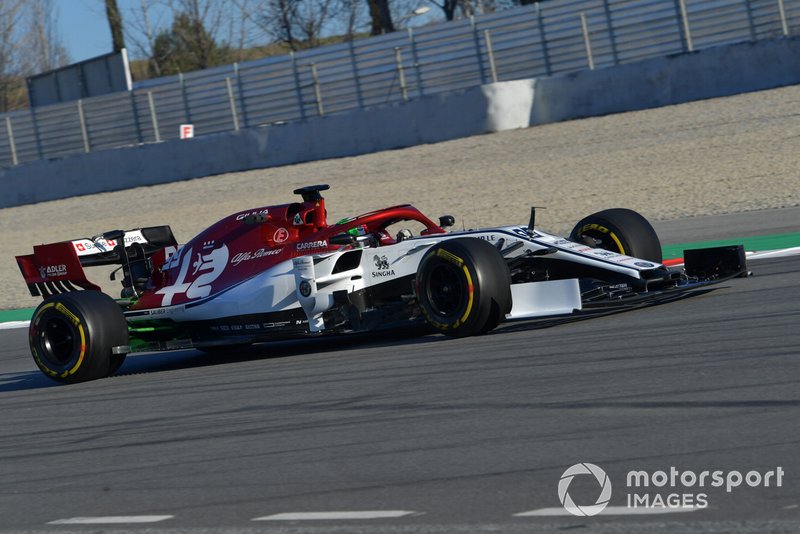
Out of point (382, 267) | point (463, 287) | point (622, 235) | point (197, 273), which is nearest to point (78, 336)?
point (197, 273)

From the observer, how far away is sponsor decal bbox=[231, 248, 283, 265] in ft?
31.2

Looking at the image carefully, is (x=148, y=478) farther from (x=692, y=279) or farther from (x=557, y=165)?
(x=557, y=165)

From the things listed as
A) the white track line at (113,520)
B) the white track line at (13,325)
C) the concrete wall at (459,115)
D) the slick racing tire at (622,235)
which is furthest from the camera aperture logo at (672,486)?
the concrete wall at (459,115)

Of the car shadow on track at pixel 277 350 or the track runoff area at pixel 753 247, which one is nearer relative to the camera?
the car shadow on track at pixel 277 350

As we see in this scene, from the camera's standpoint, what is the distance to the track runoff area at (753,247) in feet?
37.1

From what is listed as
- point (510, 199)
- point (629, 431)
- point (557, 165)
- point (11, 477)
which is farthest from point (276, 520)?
point (557, 165)

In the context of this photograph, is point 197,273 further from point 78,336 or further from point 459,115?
point 459,115

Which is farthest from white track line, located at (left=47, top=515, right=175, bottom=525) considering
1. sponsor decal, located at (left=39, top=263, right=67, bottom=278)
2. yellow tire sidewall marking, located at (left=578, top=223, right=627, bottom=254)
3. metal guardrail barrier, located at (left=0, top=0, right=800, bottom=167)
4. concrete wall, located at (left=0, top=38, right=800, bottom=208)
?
metal guardrail barrier, located at (left=0, top=0, right=800, bottom=167)

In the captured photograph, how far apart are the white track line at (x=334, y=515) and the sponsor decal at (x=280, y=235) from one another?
4.93 metres

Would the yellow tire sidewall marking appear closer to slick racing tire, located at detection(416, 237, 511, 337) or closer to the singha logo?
slick racing tire, located at detection(416, 237, 511, 337)

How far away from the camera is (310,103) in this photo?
3095 cm

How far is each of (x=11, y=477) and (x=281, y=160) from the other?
2110cm

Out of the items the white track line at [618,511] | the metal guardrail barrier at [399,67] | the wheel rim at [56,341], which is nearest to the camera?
the white track line at [618,511]

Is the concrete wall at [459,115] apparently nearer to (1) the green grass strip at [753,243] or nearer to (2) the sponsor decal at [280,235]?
(1) the green grass strip at [753,243]
